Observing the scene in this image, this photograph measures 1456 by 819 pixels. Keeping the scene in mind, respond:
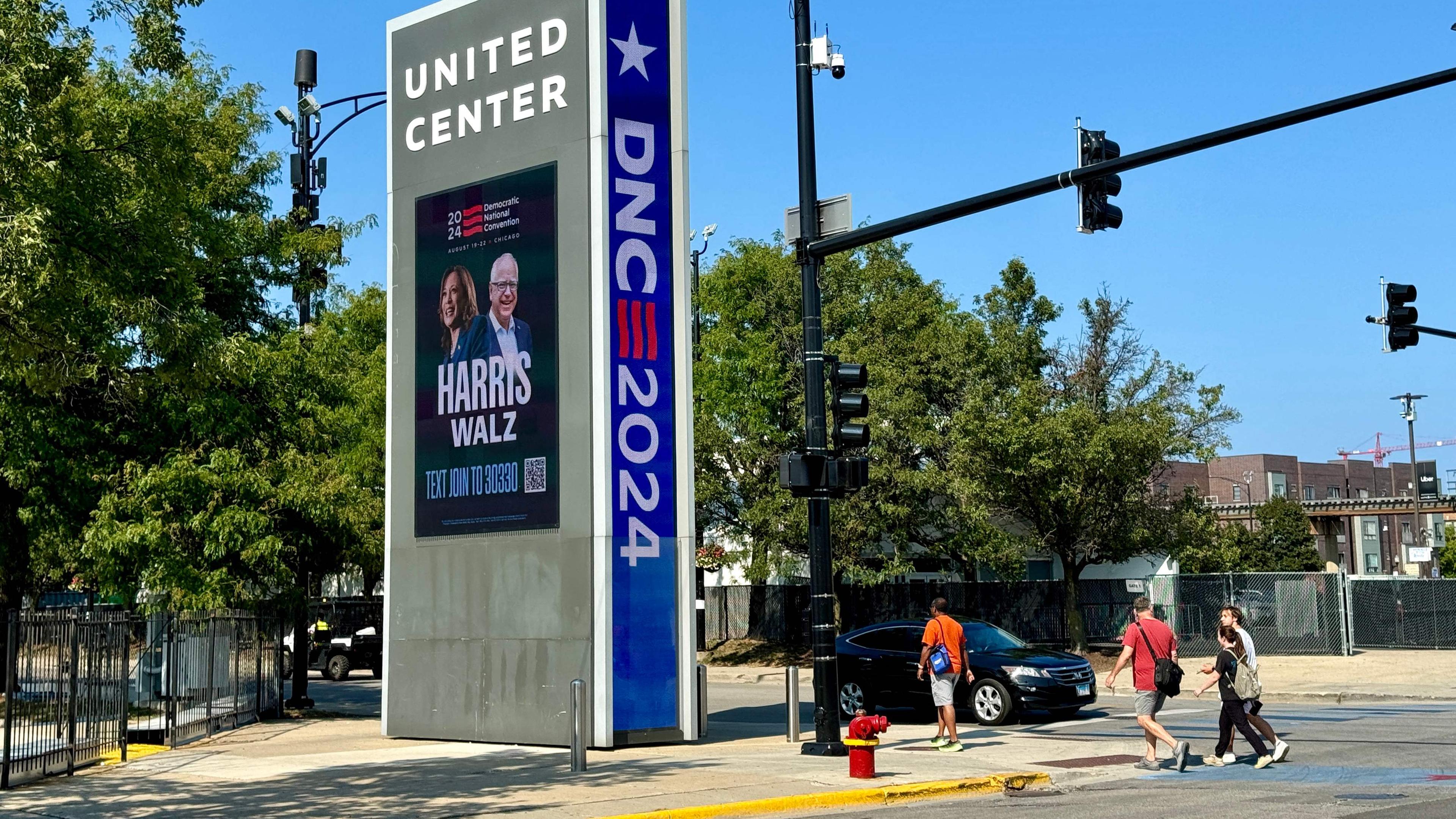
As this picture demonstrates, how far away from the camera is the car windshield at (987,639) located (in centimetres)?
2116

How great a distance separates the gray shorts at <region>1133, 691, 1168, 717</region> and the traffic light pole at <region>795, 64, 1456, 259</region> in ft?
17.8

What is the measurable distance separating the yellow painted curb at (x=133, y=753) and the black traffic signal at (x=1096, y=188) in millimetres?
13052

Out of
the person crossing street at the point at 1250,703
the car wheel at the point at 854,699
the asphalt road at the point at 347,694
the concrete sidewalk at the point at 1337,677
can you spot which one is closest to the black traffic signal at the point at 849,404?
the person crossing street at the point at 1250,703

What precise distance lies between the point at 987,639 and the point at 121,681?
12417 mm

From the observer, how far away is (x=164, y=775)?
601 inches

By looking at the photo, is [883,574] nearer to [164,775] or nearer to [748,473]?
[748,473]

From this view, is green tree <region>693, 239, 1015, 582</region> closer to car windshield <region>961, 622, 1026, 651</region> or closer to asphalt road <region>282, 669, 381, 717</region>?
asphalt road <region>282, 669, 381, 717</region>

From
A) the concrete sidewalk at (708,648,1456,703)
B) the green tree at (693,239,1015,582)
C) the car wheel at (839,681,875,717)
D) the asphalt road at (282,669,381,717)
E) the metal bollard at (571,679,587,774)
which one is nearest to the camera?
the metal bollard at (571,679,587,774)

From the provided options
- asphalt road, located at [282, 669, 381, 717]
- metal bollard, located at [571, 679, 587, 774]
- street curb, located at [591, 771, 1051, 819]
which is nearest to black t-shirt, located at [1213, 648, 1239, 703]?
street curb, located at [591, 771, 1051, 819]

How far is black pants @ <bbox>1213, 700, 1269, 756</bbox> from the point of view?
14.7 meters

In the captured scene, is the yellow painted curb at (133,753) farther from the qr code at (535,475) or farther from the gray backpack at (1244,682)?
the gray backpack at (1244,682)

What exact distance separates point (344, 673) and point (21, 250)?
88.4 feet

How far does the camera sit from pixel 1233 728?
15.2 m

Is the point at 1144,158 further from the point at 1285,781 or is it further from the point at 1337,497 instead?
the point at 1337,497
